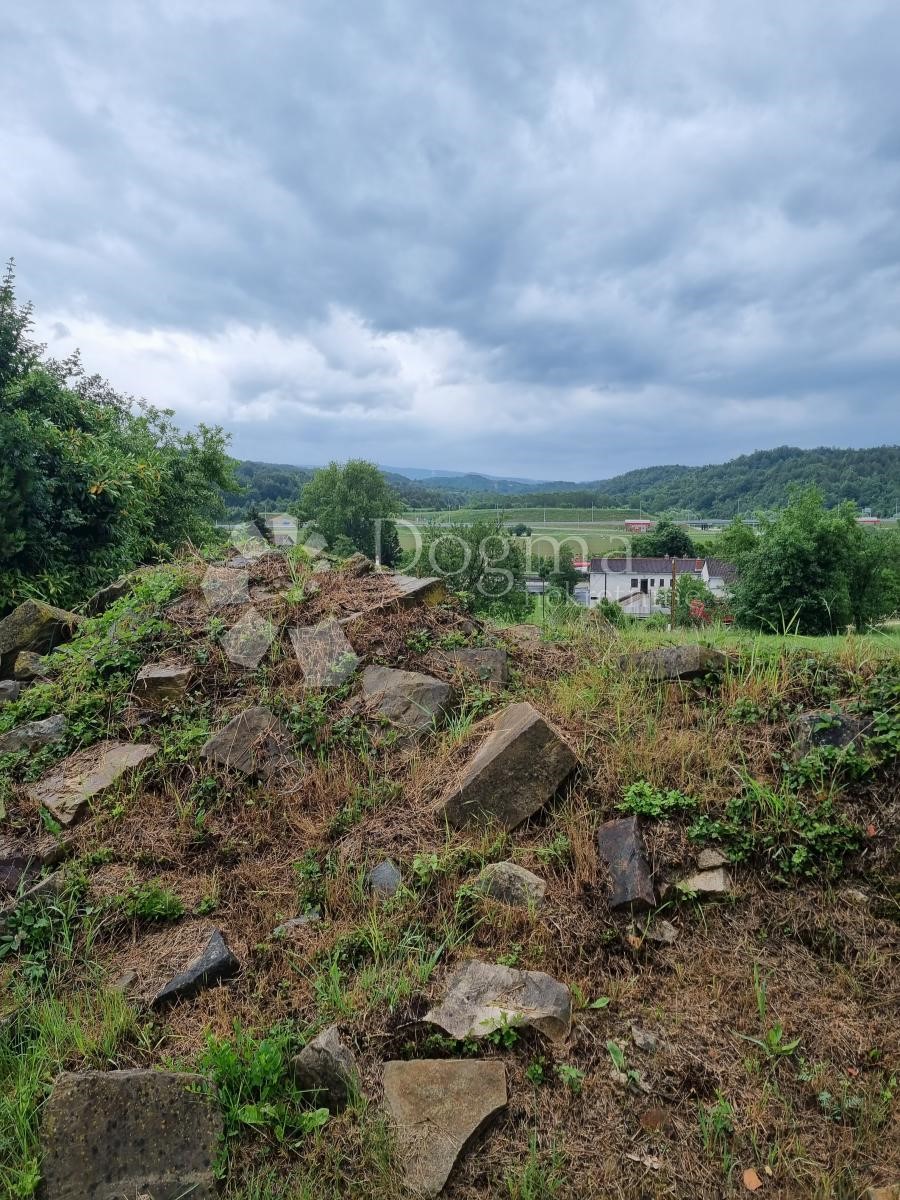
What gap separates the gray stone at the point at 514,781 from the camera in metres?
2.70

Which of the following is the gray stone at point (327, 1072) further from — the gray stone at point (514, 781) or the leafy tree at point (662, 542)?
the leafy tree at point (662, 542)

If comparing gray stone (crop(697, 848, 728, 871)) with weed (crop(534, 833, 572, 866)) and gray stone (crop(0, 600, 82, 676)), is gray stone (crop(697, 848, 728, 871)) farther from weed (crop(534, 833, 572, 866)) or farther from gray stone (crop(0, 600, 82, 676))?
gray stone (crop(0, 600, 82, 676))

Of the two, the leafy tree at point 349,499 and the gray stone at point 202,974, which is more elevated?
the leafy tree at point 349,499

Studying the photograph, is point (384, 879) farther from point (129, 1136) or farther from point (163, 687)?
point (163, 687)

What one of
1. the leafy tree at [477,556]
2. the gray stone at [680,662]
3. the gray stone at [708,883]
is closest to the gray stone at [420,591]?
the gray stone at [680,662]

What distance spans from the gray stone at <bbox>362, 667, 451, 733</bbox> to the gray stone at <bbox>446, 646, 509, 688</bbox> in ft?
0.67

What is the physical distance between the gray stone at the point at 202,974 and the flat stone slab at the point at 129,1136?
0.34m

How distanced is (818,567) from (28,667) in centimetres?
2189

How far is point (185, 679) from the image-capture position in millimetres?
3629

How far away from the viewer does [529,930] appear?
90.2 inches

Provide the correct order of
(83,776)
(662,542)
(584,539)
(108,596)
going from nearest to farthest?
(83,776)
(108,596)
(584,539)
(662,542)

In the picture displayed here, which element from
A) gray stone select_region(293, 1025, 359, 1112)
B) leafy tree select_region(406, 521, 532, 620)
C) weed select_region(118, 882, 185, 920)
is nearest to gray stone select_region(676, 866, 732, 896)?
gray stone select_region(293, 1025, 359, 1112)

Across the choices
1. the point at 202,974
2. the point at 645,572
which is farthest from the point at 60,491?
the point at 645,572

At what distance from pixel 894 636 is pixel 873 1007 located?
2238mm
